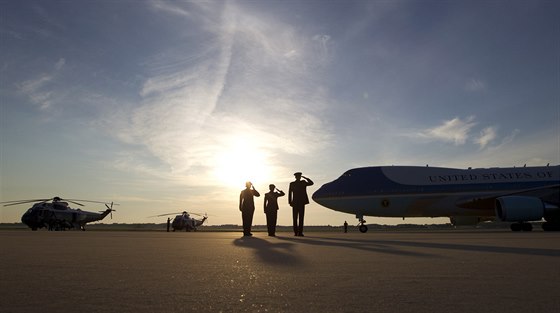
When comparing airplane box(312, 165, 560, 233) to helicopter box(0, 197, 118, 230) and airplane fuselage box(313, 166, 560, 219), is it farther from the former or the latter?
helicopter box(0, 197, 118, 230)

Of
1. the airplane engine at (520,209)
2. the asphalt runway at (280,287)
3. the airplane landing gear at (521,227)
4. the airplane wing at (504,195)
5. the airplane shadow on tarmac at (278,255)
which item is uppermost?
the airplane wing at (504,195)

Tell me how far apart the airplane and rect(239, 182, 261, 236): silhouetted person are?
43.1ft

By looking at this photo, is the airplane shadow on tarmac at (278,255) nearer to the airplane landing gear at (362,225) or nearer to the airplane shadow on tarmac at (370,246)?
the airplane shadow on tarmac at (370,246)

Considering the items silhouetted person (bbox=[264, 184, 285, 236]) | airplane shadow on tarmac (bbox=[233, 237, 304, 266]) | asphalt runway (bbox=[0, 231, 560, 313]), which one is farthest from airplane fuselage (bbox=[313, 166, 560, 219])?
asphalt runway (bbox=[0, 231, 560, 313])

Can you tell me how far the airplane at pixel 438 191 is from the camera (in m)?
26.4

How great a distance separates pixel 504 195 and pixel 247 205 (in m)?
19.2

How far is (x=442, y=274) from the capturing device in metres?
3.24

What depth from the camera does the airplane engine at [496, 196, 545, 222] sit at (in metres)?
23.1

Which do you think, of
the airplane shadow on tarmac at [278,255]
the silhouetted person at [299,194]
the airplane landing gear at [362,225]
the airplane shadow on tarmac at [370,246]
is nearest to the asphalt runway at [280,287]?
the airplane shadow on tarmac at [278,255]

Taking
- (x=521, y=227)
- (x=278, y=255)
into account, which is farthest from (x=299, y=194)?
(x=521, y=227)

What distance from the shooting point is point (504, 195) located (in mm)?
26500

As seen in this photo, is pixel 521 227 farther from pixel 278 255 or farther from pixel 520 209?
pixel 278 255

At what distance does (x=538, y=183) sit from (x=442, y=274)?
27.8 metres

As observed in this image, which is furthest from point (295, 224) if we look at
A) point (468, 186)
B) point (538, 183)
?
point (538, 183)
